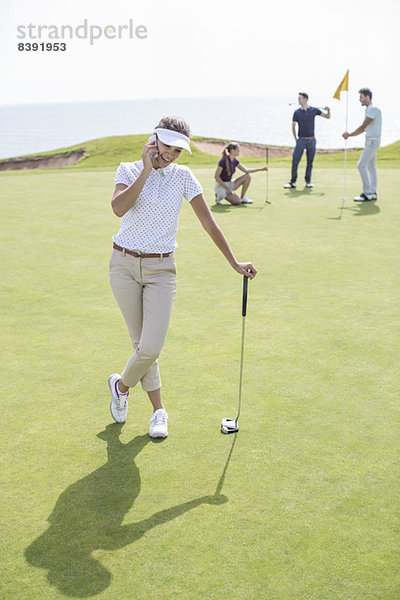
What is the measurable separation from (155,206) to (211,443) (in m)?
1.42

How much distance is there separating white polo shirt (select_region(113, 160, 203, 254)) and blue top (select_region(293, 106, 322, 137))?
1141cm

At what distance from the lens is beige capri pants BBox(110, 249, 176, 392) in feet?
12.8

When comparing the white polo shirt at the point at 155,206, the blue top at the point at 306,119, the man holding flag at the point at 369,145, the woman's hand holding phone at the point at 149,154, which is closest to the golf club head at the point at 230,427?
the white polo shirt at the point at 155,206

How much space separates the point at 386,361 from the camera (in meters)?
5.19

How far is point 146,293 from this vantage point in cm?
395

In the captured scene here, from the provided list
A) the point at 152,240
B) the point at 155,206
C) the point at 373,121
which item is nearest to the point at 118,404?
the point at 152,240

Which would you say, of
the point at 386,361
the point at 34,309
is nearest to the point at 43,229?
the point at 34,309

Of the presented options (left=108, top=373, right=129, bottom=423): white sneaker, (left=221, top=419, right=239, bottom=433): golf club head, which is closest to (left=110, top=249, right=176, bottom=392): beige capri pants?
(left=108, top=373, right=129, bottom=423): white sneaker

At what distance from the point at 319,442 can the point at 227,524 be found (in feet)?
3.29

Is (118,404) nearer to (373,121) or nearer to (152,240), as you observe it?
(152,240)

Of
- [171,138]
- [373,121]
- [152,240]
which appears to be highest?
[373,121]

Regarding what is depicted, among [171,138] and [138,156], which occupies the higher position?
[171,138]

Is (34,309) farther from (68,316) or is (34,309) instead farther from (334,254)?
(334,254)

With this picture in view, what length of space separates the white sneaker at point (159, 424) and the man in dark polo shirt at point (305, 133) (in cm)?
1103
